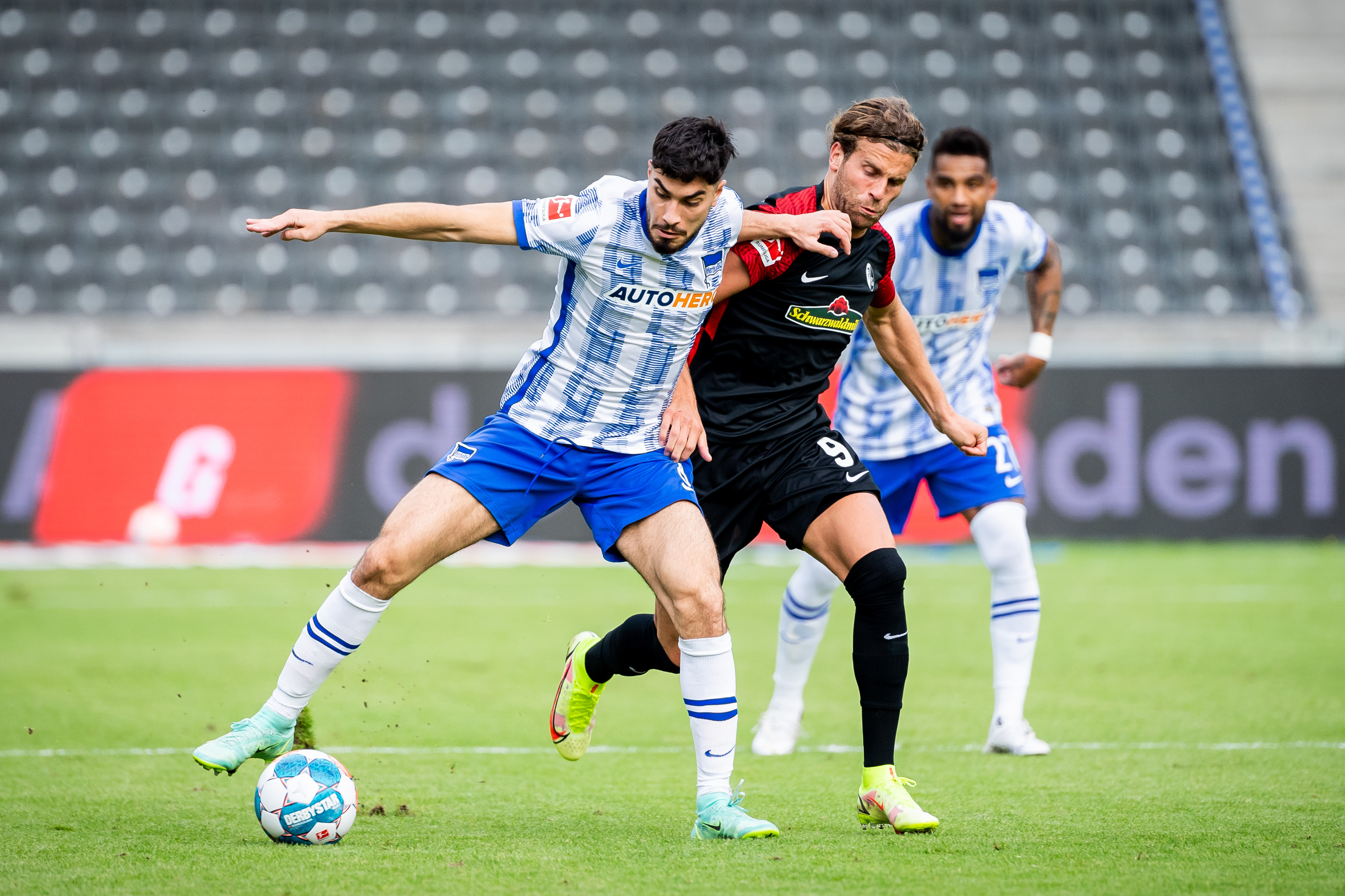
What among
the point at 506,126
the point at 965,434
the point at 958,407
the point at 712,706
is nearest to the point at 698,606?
the point at 712,706

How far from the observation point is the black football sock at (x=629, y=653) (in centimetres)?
489

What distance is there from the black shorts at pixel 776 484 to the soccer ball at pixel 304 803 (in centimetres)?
144

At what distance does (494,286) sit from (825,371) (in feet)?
41.6

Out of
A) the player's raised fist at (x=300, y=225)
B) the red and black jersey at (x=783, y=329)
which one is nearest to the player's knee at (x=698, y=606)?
the red and black jersey at (x=783, y=329)

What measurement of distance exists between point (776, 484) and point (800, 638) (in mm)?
1283

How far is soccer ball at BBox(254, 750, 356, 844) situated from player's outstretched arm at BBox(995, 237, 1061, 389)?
10.9 feet

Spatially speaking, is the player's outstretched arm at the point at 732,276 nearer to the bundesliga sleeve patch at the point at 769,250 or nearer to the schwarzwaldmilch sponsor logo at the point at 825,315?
the bundesliga sleeve patch at the point at 769,250

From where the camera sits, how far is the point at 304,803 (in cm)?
393

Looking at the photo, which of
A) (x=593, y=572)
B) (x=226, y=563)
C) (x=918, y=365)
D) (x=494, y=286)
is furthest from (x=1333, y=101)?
(x=918, y=365)

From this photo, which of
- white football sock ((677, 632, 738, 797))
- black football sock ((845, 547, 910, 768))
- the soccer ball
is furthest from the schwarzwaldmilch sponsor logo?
the soccer ball

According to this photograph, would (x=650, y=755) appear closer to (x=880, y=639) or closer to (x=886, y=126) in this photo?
(x=880, y=639)

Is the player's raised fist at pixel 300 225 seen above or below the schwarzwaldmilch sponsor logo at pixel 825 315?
above

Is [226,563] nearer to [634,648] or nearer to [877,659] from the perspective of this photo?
[634,648]

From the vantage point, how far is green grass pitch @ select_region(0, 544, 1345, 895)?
3.66 meters
